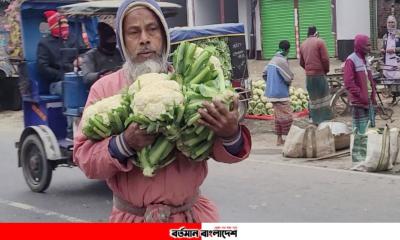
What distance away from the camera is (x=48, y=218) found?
696cm

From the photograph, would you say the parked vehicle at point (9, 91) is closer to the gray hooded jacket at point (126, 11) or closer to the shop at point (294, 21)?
the shop at point (294, 21)

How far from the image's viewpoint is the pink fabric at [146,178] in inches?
101

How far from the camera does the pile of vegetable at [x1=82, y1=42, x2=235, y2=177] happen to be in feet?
7.91

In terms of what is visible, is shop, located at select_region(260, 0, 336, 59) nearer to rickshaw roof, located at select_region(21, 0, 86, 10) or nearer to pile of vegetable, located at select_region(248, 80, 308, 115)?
pile of vegetable, located at select_region(248, 80, 308, 115)

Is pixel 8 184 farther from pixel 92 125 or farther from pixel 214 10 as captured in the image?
pixel 214 10

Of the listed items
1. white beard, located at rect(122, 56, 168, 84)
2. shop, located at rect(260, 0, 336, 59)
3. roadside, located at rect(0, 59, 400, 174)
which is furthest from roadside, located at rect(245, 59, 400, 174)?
shop, located at rect(260, 0, 336, 59)

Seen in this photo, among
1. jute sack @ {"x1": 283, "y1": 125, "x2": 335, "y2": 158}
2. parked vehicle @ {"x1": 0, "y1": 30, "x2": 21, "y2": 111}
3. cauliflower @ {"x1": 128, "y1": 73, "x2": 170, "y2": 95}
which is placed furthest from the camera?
parked vehicle @ {"x1": 0, "y1": 30, "x2": 21, "y2": 111}

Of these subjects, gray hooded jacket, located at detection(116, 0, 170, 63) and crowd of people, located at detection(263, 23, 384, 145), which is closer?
gray hooded jacket, located at detection(116, 0, 170, 63)

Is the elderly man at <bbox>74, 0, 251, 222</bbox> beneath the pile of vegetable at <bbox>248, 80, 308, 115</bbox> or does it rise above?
above

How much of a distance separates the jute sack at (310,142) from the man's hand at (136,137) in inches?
288

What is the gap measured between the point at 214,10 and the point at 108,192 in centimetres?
1986

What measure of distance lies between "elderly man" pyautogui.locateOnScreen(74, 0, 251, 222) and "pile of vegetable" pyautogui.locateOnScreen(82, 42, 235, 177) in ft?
0.17

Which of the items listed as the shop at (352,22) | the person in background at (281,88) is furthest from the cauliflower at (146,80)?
the shop at (352,22)

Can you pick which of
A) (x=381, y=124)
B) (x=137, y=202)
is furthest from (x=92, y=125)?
(x=381, y=124)
